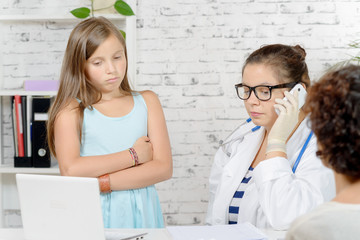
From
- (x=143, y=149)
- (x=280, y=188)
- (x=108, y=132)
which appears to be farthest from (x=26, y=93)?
(x=280, y=188)

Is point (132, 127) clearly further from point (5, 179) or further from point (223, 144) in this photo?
point (5, 179)

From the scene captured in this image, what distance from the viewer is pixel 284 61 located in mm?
1986

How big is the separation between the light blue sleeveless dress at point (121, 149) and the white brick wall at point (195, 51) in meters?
1.25

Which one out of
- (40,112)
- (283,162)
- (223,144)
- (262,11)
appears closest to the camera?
(283,162)

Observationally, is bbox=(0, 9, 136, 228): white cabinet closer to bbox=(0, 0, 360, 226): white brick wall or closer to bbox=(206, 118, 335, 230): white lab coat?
bbox=(0, 0, 360, 226): white brick wall

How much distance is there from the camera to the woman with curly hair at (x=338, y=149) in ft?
3.14

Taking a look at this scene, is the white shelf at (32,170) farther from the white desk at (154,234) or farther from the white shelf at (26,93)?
the white desk at (154,234)

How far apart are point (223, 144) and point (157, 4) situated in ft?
4.76

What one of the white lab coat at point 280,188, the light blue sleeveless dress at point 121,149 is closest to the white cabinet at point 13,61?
the light blue sleeveless dress at point 121,149

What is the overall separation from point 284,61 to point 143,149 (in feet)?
2.28

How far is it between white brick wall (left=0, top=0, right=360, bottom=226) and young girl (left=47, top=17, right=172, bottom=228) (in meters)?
1.21

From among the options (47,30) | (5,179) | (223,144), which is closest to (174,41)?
(47,30)

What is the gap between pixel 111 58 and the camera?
2.12 metres

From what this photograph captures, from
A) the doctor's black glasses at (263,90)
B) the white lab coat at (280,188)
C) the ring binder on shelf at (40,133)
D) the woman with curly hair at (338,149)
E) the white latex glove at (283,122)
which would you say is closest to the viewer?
the woman with curly hair at (338,149)
